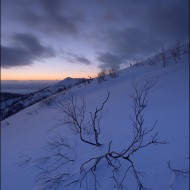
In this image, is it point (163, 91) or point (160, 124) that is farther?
point (163, 91)

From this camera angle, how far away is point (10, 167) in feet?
27.8

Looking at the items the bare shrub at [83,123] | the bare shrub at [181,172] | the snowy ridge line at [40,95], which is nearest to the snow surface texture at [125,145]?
the bare shrub at [181,172]

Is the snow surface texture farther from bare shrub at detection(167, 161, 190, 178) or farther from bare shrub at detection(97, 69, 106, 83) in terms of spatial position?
bare shrub at detection(97, 69, 106, 83)

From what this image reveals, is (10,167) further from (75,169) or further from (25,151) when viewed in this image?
(75,169)

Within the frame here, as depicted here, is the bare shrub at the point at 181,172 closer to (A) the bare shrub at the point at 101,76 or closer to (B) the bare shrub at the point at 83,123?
(B) the bare shrub at the point at 83,123

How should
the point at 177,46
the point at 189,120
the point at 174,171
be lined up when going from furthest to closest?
the point at 177,46 < the point at 189,120 < the point at 174,171

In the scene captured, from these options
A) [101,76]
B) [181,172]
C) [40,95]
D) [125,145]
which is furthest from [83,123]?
[40,95]

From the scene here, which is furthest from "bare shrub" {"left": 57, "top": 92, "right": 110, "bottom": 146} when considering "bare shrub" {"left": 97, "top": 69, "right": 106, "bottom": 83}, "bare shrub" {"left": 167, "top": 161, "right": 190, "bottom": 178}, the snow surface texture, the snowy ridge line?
the snowy ridge line

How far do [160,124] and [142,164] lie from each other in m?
1.96

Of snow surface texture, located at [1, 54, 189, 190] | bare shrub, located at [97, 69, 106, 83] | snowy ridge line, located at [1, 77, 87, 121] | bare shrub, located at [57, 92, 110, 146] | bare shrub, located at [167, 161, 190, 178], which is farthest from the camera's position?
snowy ridge line, located at [1, 77, 87, 121]

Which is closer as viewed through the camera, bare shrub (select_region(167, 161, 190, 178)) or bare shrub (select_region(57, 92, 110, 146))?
bare shrub (select_region(167, 161, 190, 178))

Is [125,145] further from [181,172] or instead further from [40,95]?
[40,95]

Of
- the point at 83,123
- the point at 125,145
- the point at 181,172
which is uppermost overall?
the point at 83,123

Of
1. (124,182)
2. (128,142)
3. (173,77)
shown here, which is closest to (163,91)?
(173,77)
